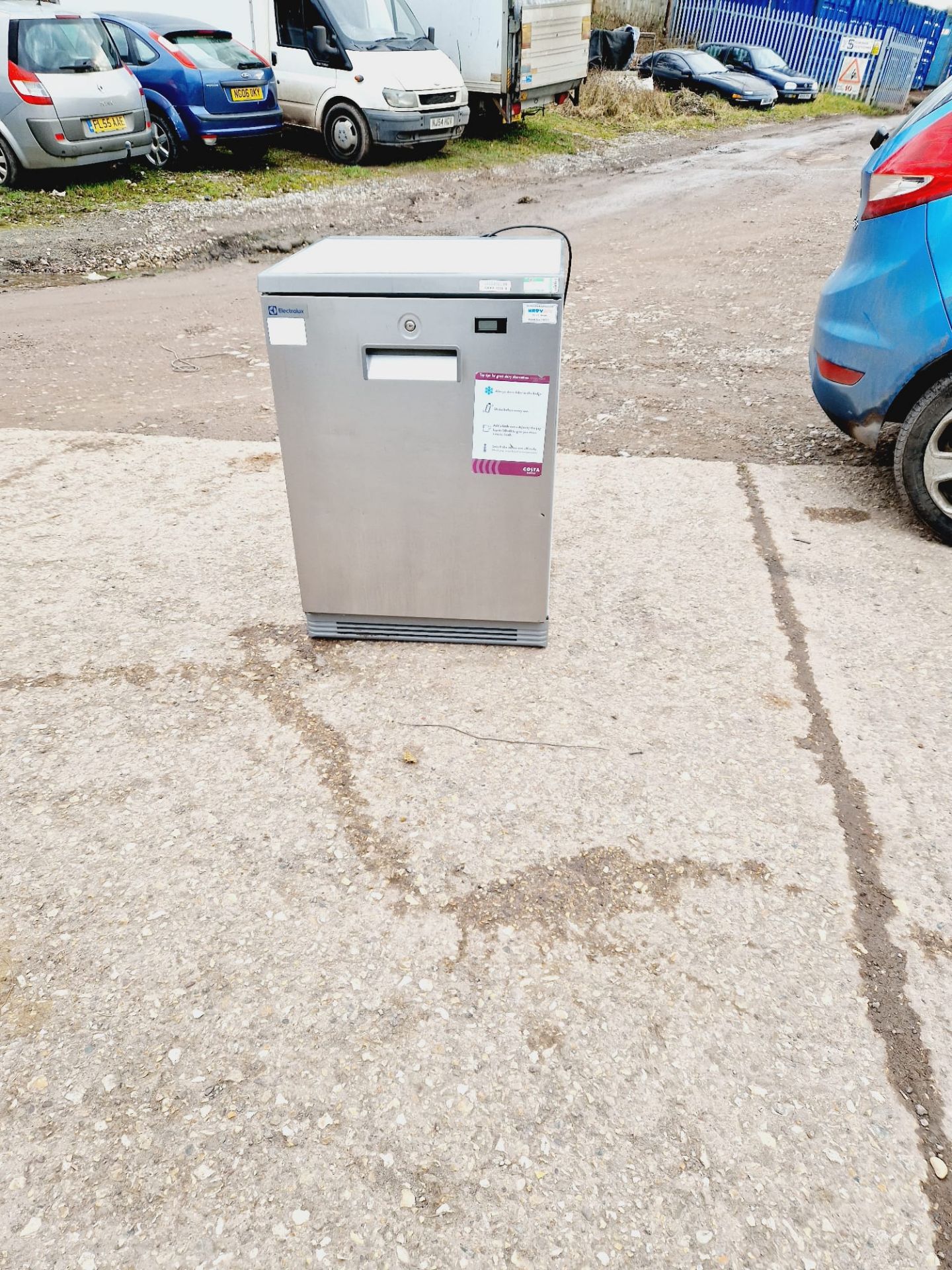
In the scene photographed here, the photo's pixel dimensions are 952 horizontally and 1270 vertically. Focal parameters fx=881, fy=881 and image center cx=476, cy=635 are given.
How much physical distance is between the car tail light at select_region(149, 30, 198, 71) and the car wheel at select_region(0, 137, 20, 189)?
8.76 feet

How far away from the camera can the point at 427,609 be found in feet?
10.4

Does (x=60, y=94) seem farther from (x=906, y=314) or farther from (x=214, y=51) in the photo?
(x=906, y=314)

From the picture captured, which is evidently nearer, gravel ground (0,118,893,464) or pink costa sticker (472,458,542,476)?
pink costa sticker (472,458,542,476)

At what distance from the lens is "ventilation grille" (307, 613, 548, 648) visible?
3229 millimetres

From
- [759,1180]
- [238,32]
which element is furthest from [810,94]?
[759,1180]

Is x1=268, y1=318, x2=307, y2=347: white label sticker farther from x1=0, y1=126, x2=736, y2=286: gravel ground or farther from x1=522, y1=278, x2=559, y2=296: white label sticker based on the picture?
x1=0, y1=126, x2=736, y2=286: gravel ground

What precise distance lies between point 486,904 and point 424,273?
1809mm

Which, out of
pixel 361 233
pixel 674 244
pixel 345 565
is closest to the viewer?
pixel 345 565

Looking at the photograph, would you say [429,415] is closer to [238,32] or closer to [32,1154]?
[32,1154]

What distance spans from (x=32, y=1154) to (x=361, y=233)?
10.6m

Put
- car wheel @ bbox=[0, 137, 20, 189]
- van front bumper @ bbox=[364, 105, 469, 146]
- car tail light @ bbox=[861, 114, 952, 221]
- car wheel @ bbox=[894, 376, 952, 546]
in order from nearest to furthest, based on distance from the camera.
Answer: car tail light @ bbox=[861, 114, 952, 221] < car wheel @ bbox=[894, 376, 952, 546] < car wheel @ bbox=[0, 137, 20, 189] < van front bumper @ bbox=[364, 105, 469, 146]

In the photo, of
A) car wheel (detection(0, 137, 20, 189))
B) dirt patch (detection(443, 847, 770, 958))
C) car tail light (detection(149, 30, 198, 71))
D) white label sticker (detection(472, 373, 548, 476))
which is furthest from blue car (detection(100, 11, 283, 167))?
dirt patch (detection(443, 847, 770, 958))

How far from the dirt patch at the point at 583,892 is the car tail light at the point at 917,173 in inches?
111

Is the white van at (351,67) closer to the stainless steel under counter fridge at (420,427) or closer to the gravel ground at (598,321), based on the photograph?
the gravel ground at (598,321)
